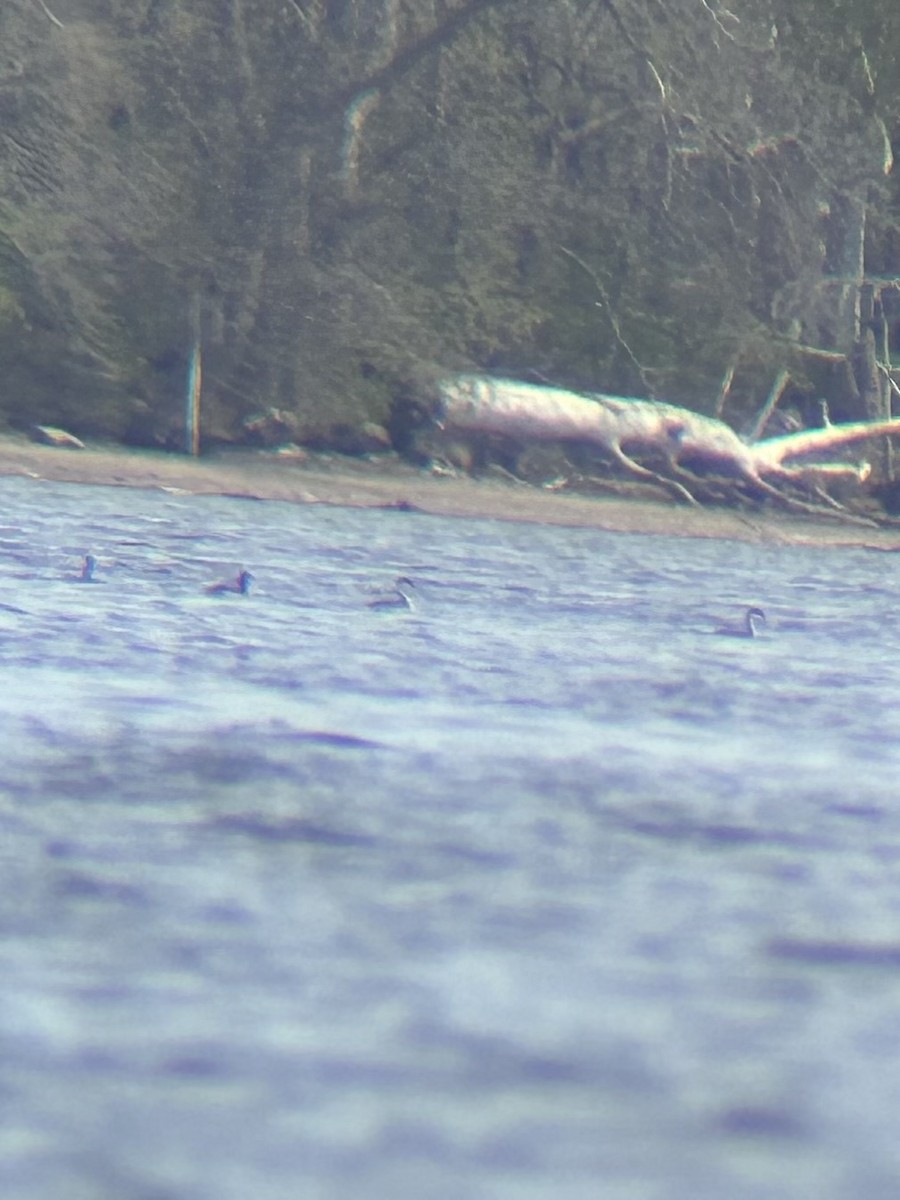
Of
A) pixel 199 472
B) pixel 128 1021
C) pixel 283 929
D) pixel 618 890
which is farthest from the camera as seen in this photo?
pixel 199 472

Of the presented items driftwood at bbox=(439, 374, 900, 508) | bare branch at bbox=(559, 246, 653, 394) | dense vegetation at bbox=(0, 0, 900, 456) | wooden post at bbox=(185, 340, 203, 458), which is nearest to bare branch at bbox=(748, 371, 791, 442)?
dense vegetation at bbox=(0, 0, 900, 456)

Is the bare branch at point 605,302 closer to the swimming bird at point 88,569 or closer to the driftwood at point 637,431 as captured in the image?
the driftwood at point 637,431

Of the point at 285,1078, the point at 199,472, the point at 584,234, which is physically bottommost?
the point at 199,472

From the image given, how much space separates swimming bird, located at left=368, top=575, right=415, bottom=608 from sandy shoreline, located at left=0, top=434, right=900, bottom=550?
3530 millimetres

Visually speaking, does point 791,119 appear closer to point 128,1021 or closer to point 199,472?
point 199,472

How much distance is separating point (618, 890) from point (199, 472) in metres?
8.94

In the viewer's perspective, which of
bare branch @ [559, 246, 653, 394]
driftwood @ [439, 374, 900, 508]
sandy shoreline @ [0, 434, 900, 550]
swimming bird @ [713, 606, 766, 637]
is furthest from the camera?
bare branch @ [559, 246, 653, 394]

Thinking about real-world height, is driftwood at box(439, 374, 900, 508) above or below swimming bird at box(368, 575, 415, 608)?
above

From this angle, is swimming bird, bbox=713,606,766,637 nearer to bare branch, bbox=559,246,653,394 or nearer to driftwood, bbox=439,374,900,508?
driftwood, bbox=439,374,900,508

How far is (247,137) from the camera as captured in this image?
13.2 meters

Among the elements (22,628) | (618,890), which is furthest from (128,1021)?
(22,628)

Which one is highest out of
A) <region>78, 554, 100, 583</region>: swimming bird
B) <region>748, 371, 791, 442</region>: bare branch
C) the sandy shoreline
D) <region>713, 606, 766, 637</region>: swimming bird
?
<region>748, 371, 791, 442</region>: bare branch

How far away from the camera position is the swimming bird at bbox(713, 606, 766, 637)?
24.5 ft

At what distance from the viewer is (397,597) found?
8.08 meters
